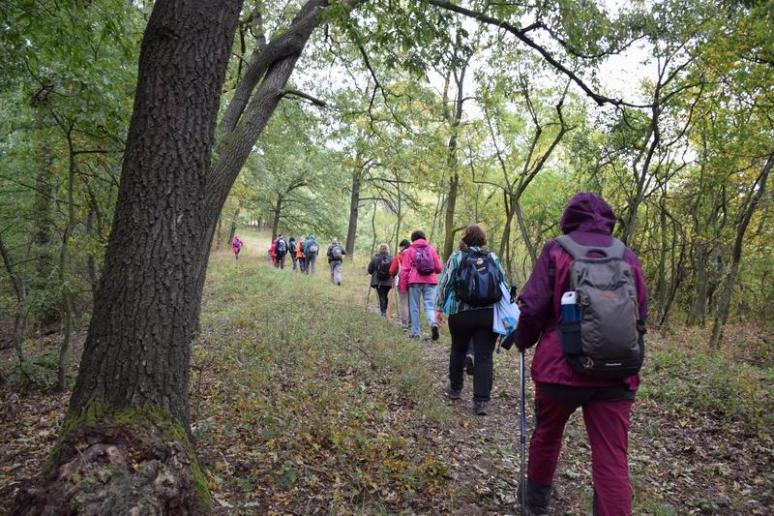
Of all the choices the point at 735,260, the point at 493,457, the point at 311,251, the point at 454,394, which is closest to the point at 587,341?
the point at 493,457

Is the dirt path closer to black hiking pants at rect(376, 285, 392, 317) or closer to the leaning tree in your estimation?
the leaning tree

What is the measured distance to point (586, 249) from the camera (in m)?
2.74

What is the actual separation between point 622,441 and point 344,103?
8.86 metres

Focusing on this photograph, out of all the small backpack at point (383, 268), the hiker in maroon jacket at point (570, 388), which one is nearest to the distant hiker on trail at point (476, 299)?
the hiker in maroon jacket at point (570, 388)

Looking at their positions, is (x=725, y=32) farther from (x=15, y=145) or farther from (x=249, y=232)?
(x=249, y=232)

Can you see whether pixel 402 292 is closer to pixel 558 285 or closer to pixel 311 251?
pixel 558 285

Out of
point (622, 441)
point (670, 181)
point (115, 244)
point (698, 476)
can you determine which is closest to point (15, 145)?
point (115, 244)

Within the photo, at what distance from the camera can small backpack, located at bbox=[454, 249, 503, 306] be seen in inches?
206

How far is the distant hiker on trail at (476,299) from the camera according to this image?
17.3 feet

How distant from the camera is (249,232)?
6138cm

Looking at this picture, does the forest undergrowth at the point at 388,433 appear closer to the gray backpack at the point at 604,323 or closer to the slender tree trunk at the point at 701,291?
the gray backpack at the point at 604,323

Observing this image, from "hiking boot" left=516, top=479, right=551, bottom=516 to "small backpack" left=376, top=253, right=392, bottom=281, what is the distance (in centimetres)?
849

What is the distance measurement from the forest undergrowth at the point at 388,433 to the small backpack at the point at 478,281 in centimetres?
134

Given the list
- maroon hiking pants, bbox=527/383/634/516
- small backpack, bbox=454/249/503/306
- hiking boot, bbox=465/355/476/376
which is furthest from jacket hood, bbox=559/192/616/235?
hiking boot, bbox=465/355/476/376
